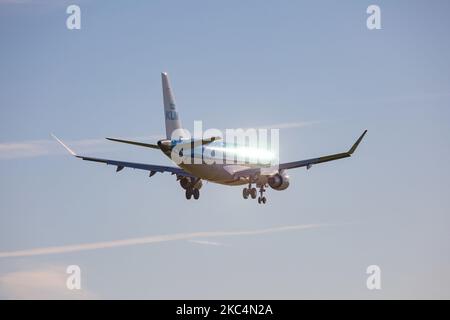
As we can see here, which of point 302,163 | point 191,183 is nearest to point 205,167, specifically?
point 191,183

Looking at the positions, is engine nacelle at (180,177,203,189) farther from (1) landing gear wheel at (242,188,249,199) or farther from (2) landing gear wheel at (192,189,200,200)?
(1) landing gear wheel at (242,188,249,199)

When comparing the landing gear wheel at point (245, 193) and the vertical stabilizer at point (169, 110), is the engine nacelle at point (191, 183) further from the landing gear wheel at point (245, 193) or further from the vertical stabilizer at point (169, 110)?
the vertical stabilizer at point (169, 110)

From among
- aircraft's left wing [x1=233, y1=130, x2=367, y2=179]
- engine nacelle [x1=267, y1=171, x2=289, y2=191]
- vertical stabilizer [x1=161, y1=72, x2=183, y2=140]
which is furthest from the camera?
engine nacelle [x1=267, y1=171, x2=289, y2=191]

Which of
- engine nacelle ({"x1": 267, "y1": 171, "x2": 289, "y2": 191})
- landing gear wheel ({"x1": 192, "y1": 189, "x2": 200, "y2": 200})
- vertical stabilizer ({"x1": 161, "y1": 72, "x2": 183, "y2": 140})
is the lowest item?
landing gear wheel ({"x1": 192, "y1": 189, "x2": 200, "y2": 200})

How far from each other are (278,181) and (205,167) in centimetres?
773

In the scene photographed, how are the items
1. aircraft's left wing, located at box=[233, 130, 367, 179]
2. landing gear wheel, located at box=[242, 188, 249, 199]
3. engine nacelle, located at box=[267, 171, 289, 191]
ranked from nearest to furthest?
aircraft's left wing, located at box=[233, 130, 367, 179] < engine nacelle, located at box=[267, 171, 289, 191] < landing gear wheel, located at box=[242, 188, 249, 199]

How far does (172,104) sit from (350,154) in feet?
62.6

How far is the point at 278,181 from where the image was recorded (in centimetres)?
10788

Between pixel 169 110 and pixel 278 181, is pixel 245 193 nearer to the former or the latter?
pixel 278 181

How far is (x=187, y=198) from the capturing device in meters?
108

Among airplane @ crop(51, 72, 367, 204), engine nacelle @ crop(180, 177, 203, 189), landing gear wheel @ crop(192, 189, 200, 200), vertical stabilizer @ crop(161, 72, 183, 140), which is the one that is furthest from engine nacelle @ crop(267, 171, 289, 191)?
vertical stabilizer @ crop(161, 72, 183, 140)

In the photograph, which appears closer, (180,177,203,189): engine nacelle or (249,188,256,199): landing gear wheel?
(180,177,203,189): engine nacelle

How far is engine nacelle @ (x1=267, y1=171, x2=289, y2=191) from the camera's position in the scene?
4247 inches

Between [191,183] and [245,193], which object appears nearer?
[191,183]
